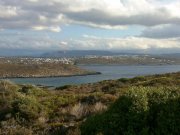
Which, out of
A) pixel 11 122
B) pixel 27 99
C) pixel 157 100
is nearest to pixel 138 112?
pixel 157 100

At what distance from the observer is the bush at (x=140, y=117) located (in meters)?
9.48

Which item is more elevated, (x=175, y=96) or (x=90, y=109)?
(x=175, y=96)

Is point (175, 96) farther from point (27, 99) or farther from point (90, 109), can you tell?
point (27, 99)

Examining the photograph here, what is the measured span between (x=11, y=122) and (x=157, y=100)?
16.8 feet

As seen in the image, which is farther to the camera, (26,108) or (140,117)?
(26,108)

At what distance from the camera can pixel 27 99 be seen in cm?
1644

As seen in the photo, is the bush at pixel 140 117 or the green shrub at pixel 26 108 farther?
the green shrub at pixel 26 108

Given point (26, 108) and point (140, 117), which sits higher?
point (140, 117)

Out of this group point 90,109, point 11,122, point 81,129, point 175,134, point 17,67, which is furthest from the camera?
point 17,67

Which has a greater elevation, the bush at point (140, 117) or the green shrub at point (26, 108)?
the bush at point (140, 117)

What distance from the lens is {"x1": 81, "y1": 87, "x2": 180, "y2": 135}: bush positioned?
31.1 ft

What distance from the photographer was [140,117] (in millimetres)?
9789

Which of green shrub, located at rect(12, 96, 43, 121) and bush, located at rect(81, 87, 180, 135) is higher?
bush, located at rect(81, 87, 180, 135)

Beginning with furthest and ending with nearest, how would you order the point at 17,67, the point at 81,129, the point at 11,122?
1. the point at 17,67
2. the point at 11,122
3. the point at 81,129
